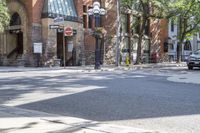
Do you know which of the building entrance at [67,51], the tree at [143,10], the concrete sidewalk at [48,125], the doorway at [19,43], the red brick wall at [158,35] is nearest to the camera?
the concrete sidewalk at [48,125]

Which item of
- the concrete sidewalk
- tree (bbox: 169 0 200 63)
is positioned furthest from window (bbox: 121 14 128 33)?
the concrete sidewalk

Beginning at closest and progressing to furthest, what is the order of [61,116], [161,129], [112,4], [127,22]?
[161,129] < [61,116] < [112,4] < [127,22]

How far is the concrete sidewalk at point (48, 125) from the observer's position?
777cm

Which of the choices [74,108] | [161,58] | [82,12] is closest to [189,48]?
[161,58]

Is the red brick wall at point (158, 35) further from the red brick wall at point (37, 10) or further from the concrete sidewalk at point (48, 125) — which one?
the concrete sidewalk at point (48, 125)

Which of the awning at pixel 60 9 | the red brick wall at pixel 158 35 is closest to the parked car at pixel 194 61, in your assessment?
the awning at pixel 60 9

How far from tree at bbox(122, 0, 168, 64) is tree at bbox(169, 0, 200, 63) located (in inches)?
51.0

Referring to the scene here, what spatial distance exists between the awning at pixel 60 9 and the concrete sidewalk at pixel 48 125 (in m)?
26.0

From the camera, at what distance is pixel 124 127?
8.25 m

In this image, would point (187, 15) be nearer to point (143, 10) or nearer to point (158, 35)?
point (158, 35)

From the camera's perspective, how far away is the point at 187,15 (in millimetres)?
46062

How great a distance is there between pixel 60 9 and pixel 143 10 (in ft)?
31.4

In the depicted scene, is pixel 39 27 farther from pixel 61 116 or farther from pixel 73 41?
pixel 61 116

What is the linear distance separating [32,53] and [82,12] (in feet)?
21.4
